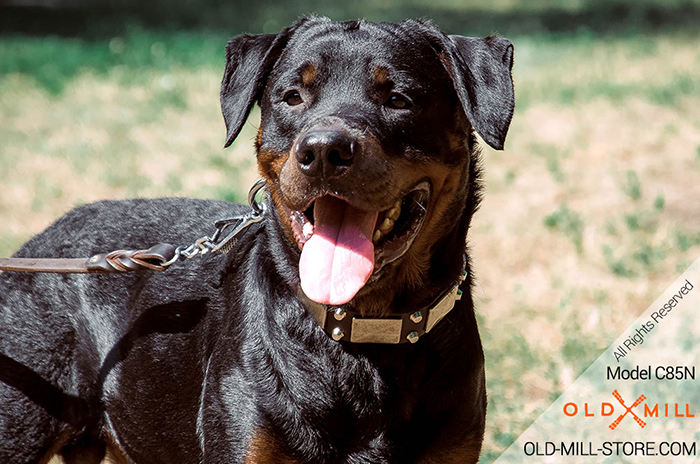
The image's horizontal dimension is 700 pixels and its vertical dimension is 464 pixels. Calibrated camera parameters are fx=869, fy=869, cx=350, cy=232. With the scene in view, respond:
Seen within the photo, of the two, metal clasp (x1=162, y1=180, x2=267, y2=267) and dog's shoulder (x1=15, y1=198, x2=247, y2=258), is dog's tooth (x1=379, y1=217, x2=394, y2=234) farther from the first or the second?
dog's shoulder (x1=15, y1=198, x2=247, y2=258)

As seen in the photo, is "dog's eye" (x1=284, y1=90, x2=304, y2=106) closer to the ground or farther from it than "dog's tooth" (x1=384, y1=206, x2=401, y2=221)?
farther from it

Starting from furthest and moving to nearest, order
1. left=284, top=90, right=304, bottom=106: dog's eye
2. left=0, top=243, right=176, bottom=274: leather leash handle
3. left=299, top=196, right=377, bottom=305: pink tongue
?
left=0, top=243, right=176, bottom=274: leather leash handle < left=284, top=90, right=304, bottom=106: dog's eye < left=299, top=196, right=377, bottom=305: pink tongue

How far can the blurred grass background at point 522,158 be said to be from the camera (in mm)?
5594

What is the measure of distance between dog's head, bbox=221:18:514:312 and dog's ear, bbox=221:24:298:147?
0.4 inches

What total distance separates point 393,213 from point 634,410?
7.40 ft

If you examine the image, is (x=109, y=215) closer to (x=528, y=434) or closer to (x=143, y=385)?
(x=143, y=385)

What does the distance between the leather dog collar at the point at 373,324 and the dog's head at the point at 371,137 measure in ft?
0.37

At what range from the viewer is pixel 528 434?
4.41m

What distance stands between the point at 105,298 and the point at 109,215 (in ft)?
1.46

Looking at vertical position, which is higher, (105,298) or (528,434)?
(105,298)

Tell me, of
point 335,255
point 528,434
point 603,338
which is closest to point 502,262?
point 603,338

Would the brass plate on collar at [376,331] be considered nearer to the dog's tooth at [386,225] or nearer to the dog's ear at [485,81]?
the dog's tooth at [386,225]

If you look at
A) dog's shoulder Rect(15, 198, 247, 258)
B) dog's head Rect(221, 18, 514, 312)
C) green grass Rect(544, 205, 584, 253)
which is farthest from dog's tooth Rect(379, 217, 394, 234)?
green grass Rect(544, 205, 584, 253)

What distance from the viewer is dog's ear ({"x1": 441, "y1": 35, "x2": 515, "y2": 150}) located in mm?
3020
